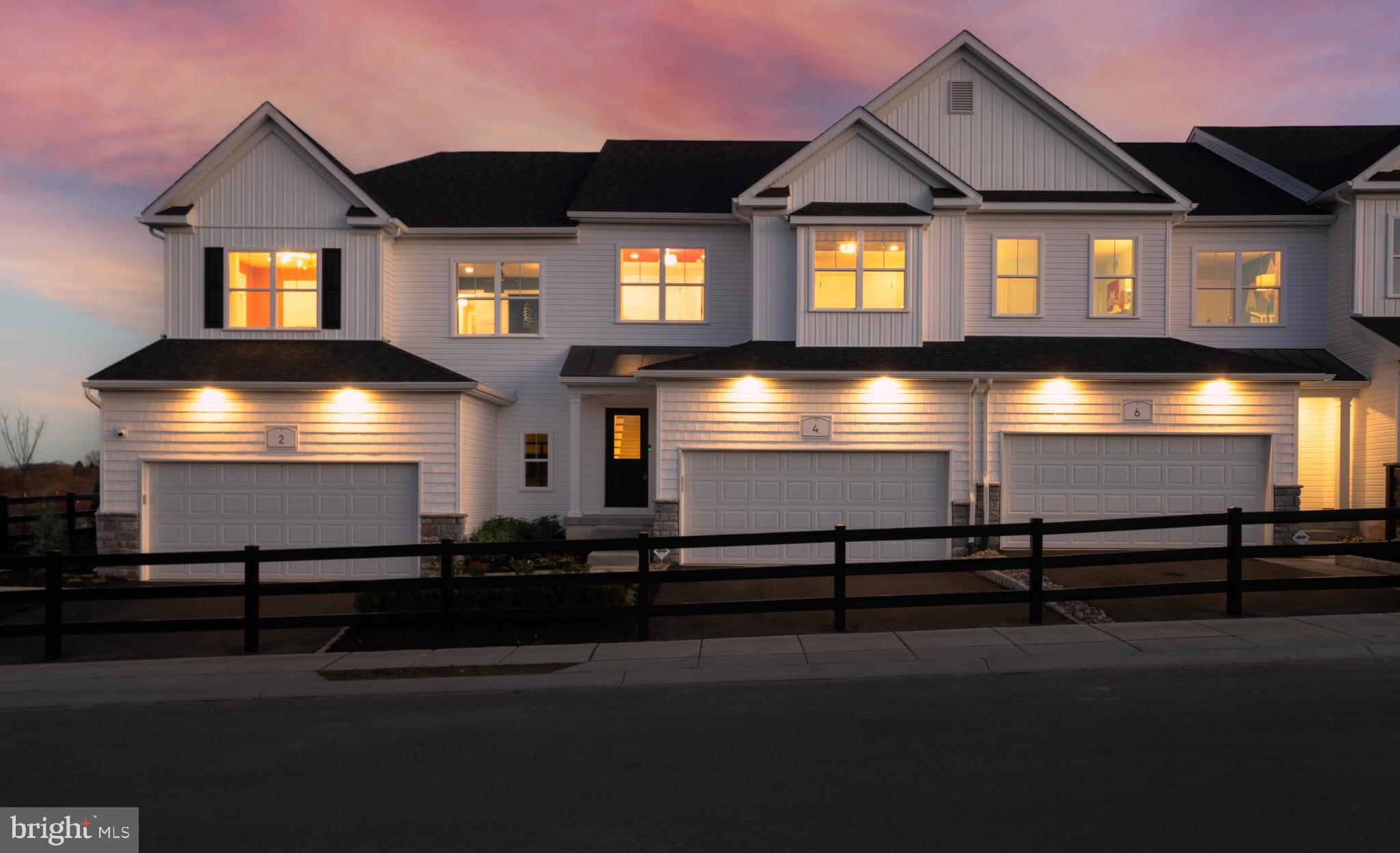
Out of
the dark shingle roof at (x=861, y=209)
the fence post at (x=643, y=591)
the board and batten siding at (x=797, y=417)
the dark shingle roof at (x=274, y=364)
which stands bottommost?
the fence post at (x=643, y=591)

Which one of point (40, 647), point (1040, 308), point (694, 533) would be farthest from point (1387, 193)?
point (40, 647)

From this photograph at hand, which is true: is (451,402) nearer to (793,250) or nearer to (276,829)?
(793,250)

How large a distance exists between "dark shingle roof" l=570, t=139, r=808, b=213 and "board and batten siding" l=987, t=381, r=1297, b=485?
757 cm

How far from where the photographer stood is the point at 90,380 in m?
18.0

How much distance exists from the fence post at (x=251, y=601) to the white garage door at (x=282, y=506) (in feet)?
23.7

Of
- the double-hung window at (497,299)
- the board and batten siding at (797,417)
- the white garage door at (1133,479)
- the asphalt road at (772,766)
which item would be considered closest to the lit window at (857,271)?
the board and batten siding at (797,417)

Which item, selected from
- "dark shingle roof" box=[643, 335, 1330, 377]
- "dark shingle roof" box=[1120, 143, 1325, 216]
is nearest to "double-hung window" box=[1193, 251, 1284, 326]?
"dark shingle roof" box=[1120, 143, 1325, 216]

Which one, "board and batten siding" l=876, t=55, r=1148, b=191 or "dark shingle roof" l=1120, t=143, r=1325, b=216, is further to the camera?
"dark shingle roof" l=1120, t=143, r=1325, b=216

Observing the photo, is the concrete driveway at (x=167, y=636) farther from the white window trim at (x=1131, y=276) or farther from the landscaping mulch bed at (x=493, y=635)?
the white window trim at (x=1131, y=276)

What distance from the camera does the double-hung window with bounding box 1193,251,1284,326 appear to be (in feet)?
69.3

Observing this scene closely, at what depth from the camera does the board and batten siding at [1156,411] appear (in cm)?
1823

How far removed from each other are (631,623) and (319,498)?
9316 mm

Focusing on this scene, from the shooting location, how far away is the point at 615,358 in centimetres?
2078

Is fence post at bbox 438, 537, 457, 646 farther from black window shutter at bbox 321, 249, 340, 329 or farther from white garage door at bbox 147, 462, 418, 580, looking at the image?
black window shutter at bbox 321, 249, 340, 329
